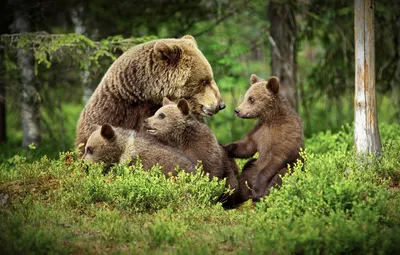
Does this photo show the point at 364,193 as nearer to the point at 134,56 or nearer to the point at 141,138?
the point at 141,138

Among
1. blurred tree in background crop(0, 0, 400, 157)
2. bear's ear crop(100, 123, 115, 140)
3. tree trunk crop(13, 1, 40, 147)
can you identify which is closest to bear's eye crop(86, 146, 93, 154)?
bear's ear crop(100, 123, 115, 140)

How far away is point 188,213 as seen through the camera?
279 inches

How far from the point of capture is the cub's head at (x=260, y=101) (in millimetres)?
8602

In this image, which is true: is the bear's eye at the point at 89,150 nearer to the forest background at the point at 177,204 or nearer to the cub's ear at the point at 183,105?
the forest background at the point at 177,204

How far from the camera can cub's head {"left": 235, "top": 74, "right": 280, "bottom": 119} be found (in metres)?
8.60

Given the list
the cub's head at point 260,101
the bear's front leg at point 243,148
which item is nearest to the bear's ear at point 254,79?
the cub's head at point 260,101

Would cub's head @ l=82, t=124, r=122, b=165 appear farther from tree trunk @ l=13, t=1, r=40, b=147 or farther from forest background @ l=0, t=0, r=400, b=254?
tree trunk @ l=13, t=1, r=40, b=147

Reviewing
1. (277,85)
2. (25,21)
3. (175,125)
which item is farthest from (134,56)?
(25,21)

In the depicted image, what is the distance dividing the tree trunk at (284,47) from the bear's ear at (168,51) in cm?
522

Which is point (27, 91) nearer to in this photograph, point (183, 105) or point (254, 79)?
point (183, 105)

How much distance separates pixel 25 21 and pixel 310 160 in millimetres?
7794

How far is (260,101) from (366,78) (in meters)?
1.57

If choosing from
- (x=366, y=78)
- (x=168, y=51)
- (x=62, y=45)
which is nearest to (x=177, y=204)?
(x=168, y=51)

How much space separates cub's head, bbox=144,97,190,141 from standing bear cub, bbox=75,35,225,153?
17.7 inches
